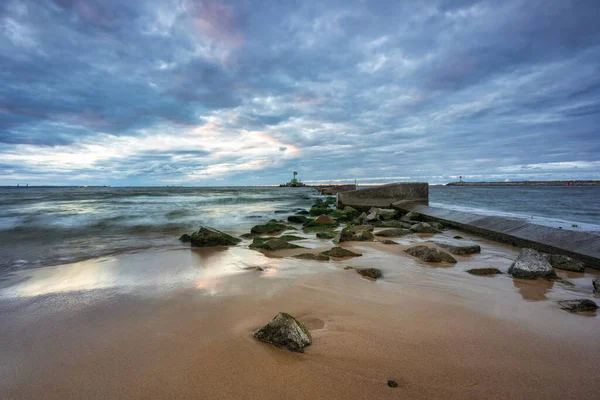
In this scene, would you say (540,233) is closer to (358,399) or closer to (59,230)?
(358,399)

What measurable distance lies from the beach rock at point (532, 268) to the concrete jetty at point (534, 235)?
1.36 m

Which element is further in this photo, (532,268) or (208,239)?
(208,239)

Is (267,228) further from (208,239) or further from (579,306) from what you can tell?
(579,306)

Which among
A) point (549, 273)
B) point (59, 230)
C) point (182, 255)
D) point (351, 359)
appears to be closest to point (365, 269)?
point (351, 359)

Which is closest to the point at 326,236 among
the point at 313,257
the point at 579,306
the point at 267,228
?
the point at 267,228

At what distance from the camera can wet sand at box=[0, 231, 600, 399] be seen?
164 centimetres

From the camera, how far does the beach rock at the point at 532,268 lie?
3650 millimetres

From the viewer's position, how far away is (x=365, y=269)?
3848mm

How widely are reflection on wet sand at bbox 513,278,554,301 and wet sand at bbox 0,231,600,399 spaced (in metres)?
0.02

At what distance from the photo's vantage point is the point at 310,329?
2.30 meters

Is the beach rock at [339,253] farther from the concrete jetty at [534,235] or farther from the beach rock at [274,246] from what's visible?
the concrete jetty at [534,235]

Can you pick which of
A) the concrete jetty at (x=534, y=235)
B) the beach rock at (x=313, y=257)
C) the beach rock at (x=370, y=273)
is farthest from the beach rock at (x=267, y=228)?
the concrete jetty at (x=534, y=235)

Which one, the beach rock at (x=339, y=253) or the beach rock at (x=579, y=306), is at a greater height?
the beach rock at (x=579, y=306)

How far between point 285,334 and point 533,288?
122 inches
